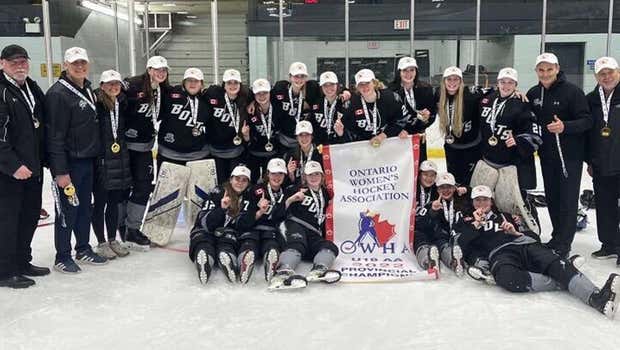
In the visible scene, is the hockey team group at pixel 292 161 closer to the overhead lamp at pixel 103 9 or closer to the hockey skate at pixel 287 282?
the hockey skate at pixel 287 282

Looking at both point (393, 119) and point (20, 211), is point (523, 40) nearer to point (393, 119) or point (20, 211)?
point (393, 119)

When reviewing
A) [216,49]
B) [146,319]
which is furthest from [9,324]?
[216,49]

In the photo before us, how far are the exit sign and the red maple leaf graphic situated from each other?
14.2ft

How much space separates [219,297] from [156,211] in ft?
4.80

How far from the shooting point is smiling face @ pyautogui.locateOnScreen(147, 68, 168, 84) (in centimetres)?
448

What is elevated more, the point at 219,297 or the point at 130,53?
the point at 130,53

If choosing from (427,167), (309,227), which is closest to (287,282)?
(309,227)

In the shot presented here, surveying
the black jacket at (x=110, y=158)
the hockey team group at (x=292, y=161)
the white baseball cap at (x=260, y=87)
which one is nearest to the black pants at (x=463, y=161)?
the hockey team group at (x=292, y=161)

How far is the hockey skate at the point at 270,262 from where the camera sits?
3752 millimetres

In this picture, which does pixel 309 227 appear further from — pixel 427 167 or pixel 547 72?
pixel 547 72

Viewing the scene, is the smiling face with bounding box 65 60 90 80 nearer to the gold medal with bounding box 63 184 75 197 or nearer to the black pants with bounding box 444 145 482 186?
the gold medal with bounding box 63 184 75 197

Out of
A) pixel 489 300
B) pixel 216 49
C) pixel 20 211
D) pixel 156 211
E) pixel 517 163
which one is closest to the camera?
pixel 489 300

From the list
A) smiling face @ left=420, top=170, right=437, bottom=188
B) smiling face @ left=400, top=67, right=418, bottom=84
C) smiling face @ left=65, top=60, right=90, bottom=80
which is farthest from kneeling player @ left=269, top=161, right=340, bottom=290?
smiling face @ left=65, top=60, right=90, bottom=80

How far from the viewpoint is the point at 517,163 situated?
4371 millimetres
